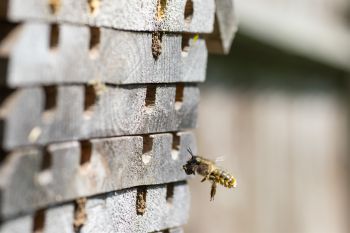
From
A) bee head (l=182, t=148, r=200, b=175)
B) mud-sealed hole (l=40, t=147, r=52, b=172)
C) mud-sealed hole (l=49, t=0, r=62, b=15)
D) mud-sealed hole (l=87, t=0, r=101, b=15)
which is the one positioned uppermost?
mud-sealed hole (l=87, t=0, r=101, b=15)

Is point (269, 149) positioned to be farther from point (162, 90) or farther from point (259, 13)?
point (162, 90)

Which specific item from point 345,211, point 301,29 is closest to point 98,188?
point 301,29

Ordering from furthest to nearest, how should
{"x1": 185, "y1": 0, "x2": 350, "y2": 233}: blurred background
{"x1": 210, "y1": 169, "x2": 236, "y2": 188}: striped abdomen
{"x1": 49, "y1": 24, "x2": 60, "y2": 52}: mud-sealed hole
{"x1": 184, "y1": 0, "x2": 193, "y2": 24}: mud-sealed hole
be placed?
{"x1": 185, "y1": 0, "x2": 350, "y2": 233}: blurred background, {"x1": 210, "y1": 169, "x2": 236, "y2": 188}: striped abdomen, {"x1": 184, "y1": 0, "x2": 193, "y2": 24}: mud-sealed hole, {"x1": 49, "y1": 24, "x2": 60, "y2": 52}: mud-sealed hole

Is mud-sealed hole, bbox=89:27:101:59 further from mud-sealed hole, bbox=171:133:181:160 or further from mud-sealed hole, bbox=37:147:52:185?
mud-sealed hole, bbox=171:133:181:160

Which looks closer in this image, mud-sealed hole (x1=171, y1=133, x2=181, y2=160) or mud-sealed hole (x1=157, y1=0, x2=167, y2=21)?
mud-sealed hole (x1=157, y1=0, x2=167, y2=21)

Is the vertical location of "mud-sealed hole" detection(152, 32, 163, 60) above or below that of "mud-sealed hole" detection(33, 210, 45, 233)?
above

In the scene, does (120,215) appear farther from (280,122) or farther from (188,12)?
(280,122)

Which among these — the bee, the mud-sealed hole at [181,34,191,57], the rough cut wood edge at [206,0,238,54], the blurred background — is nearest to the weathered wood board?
the bee
